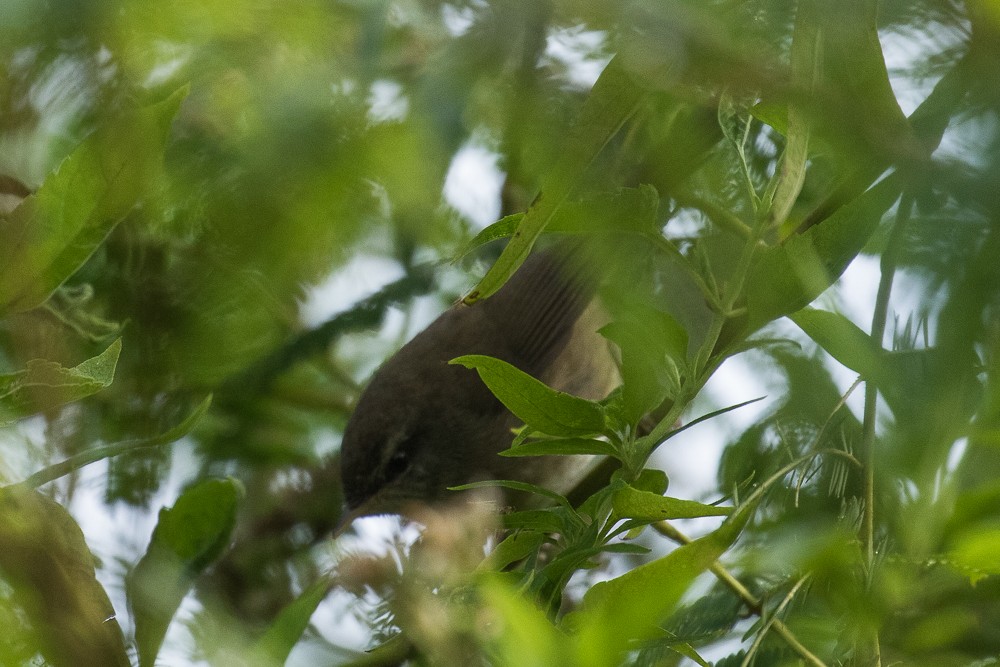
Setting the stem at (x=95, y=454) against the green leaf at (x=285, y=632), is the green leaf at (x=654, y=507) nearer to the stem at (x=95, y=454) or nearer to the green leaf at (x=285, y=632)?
the green leaf at (x=285, y=632)

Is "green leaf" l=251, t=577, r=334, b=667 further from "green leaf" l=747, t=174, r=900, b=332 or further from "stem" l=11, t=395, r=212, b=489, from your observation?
"green leaf" l=747, t=174, r=900, b=332

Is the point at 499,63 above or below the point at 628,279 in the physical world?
above

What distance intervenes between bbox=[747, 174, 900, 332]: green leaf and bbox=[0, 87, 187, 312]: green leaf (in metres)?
0.62

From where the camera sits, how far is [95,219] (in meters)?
1.05

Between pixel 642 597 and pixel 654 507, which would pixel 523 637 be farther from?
pixel 654 507

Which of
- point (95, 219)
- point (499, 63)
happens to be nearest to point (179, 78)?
point (499, 63)

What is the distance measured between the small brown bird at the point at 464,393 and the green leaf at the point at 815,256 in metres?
1.56

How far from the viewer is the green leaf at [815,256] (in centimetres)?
90

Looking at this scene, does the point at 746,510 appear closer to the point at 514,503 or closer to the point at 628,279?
the point at 628,279

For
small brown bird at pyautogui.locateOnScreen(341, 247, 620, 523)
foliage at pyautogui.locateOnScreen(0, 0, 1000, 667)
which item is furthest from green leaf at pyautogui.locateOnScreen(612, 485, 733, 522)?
small brown bird at pyautogui.locateOnScreen(341, 247, 620, 523)

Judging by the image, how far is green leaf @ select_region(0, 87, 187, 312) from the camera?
3.41 feet

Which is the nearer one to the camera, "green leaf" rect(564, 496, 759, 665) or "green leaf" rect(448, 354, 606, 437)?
"green leaf" rect(564, 496, 759, 665)

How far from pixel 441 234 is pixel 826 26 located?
1.49 m

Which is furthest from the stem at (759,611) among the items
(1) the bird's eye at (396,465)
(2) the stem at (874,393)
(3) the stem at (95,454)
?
(1) the bird's eye at (396,465)
